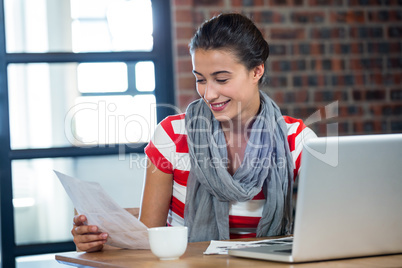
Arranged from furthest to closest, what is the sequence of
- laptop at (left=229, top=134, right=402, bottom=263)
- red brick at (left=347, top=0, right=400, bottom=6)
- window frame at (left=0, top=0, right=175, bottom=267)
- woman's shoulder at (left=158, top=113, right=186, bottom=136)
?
red brick at (left=347, top=0, right=400, bottom=6) → window frame at (left=0, top=0, right=175, bottom=267) → woman's shoulder at (left=158, top=113, right=186, bottom=136) → laptop at (left=229, top=134, right=402, bottom=263)

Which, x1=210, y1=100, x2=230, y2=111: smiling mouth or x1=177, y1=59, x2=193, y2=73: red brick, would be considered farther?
x1=177, y1=59, x2=193, y2=73: red brick

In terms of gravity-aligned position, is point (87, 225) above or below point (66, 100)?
below

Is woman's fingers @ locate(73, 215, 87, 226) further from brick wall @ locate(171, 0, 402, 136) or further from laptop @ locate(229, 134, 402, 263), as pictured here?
brick wall @ locate(171, 0, 402, 136)

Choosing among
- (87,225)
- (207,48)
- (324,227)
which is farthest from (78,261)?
(207,48)

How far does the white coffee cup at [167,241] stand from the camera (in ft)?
3.70

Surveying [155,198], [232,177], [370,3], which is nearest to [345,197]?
[232,177]

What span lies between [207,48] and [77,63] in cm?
122

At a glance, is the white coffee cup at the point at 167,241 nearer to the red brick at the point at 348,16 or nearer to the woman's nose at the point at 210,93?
the woman's nose at the point at 210,93

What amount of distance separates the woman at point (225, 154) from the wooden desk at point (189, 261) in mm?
385

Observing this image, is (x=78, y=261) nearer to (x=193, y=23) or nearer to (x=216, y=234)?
(x=216, y=234)

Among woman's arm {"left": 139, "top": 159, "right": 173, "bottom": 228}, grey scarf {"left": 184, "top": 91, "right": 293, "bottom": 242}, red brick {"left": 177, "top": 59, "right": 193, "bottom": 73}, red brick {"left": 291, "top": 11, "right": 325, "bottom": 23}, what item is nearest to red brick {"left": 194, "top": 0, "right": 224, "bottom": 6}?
red brick {"left": 177, "top": 59, "right": 193, "bottom": 73}

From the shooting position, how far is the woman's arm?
1.77 metres

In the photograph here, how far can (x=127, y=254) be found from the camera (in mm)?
1273

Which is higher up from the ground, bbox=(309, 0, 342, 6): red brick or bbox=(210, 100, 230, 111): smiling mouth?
bbox=(309, 0, 342, 6): red brick
